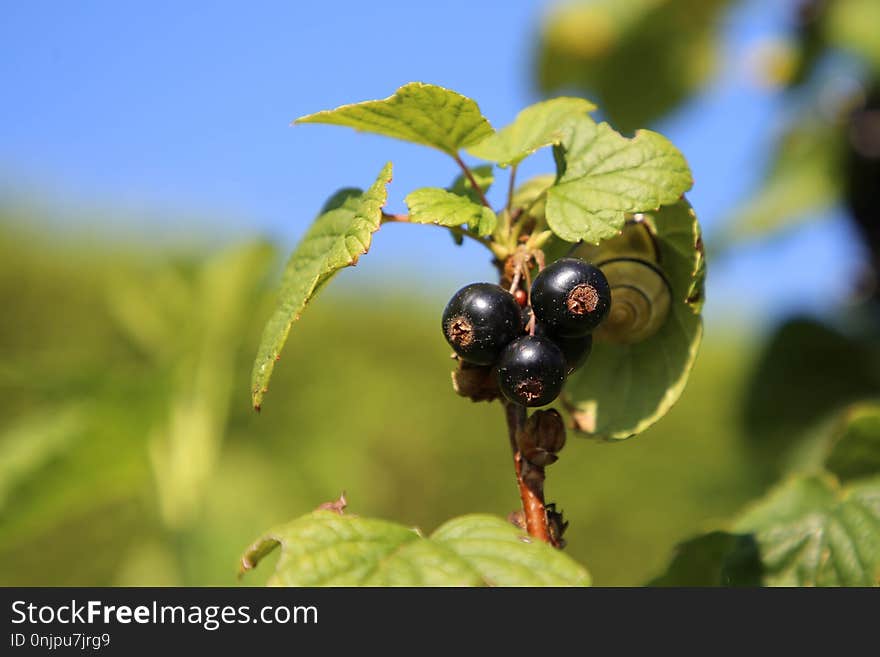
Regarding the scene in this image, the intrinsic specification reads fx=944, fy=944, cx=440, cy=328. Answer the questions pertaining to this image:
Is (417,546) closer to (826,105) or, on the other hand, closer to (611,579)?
(826,105)

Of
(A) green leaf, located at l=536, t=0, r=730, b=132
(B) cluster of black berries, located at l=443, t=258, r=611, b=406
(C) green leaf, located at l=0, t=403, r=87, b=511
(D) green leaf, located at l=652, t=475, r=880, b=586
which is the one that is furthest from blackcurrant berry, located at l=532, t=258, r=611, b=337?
(A) green leaf, located at l=536, t=0, r=730, b=132

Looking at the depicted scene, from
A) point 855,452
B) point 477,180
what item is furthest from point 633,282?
point 855,452

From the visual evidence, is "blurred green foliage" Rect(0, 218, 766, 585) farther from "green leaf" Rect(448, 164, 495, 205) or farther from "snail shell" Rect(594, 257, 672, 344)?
"green leaf" Rect(448, 164, 495, 205)

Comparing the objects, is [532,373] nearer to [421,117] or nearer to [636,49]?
[421,117]

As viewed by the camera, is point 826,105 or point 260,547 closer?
point 260,547

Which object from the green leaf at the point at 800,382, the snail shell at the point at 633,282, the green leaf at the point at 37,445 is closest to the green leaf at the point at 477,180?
the snail shell at the point at 633,282

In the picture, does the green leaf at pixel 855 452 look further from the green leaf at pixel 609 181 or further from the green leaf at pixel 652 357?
the green leaf at pixel 609 181
